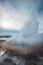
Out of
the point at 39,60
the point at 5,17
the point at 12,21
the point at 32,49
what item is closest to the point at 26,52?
the point at 32,49

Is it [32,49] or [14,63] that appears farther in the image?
[32,49]

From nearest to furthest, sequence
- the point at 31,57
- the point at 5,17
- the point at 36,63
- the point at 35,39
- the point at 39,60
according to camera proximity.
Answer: the point at 36,63 → the point at 39,60 → the point at 31,57 → the point at 5,17 → the point at 35,39

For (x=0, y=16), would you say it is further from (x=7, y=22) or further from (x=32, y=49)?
(x=32, y=49)

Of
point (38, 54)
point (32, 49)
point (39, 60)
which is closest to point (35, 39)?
point (32, 49)

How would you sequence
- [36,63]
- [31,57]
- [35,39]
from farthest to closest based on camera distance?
[35,39] → [31,57] → [36,63]

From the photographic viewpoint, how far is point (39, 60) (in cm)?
232

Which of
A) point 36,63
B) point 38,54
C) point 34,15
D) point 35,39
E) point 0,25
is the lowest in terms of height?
point 36,63

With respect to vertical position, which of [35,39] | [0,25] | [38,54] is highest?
[0,25]

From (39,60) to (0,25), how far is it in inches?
58.6

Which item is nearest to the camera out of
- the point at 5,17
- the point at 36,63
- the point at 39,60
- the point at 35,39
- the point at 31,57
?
the point at 36,63

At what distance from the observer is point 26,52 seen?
282 centimetres

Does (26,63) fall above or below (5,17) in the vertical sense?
below

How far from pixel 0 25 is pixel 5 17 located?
283 mm

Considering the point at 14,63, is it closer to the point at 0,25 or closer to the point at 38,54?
the point at 38,54
